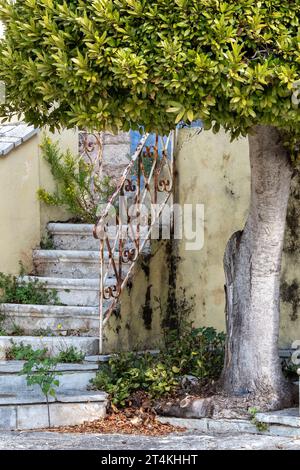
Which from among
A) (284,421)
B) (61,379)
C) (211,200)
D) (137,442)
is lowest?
(137,442)

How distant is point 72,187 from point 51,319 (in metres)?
1.68

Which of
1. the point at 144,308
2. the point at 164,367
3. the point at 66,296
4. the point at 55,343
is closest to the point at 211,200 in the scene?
the point at 144,308

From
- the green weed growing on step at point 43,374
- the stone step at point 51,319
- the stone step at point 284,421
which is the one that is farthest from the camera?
the stone step at point 51,319

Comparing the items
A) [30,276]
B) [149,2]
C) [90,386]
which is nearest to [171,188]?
[30,276]

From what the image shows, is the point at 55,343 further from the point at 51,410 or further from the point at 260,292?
the point at 260,292

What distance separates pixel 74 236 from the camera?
386 inches

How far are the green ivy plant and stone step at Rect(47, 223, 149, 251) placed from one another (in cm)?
25

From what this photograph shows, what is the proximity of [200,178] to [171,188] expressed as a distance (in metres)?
0.32

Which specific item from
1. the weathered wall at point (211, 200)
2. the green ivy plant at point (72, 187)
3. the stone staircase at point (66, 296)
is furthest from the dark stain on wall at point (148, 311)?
the green ivy plant at point (72, 187)

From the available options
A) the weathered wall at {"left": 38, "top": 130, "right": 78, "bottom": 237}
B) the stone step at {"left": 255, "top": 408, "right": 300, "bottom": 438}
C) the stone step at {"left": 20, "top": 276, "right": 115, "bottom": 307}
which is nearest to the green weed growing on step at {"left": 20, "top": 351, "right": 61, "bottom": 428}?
the stone step at {"left": 20, "top": 276, "right": 115, "bottom": 307}

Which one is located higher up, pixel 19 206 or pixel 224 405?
pixel 19 206

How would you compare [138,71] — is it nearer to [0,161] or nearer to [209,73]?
[209,73]

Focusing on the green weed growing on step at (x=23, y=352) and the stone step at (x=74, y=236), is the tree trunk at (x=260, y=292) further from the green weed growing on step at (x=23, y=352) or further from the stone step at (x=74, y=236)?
the stone step at (x=74, y=236)

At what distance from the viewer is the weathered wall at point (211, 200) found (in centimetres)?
909
